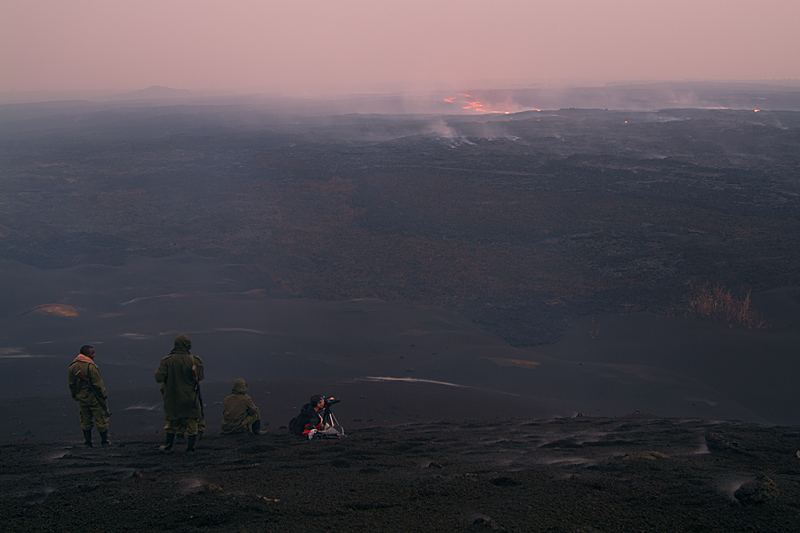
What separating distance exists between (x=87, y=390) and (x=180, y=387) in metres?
1.20

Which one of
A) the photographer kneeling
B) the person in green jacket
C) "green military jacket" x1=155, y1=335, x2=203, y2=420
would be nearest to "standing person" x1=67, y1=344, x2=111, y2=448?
"green military jacket" x1=155, y1=335, x2=203, y2=420

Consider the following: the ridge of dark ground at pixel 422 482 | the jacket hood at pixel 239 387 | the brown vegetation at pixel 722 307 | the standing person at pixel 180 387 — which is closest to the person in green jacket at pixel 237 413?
the jacket hood at pixel 239 387

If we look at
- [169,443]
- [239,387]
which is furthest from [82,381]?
[239,387]

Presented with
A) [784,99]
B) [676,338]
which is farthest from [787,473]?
[784,99]

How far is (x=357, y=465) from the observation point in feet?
16.9

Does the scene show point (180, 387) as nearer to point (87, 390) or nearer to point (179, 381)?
point (179, 381)

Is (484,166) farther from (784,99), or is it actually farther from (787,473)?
(784,99)

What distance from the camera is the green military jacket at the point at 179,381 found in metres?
5.43

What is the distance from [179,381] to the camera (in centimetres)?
543

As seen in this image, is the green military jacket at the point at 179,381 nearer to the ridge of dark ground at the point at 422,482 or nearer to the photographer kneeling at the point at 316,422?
the ridge of dark ground at the point at 422,482

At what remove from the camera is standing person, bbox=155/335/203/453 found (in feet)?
17.8

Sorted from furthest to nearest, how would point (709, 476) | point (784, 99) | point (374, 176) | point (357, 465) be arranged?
point (784, 99)
point (374, 176)
point (357, 465)
point (709, 476)

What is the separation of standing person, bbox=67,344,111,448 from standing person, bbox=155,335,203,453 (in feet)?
2.72

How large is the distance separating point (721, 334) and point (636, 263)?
10.2ft
